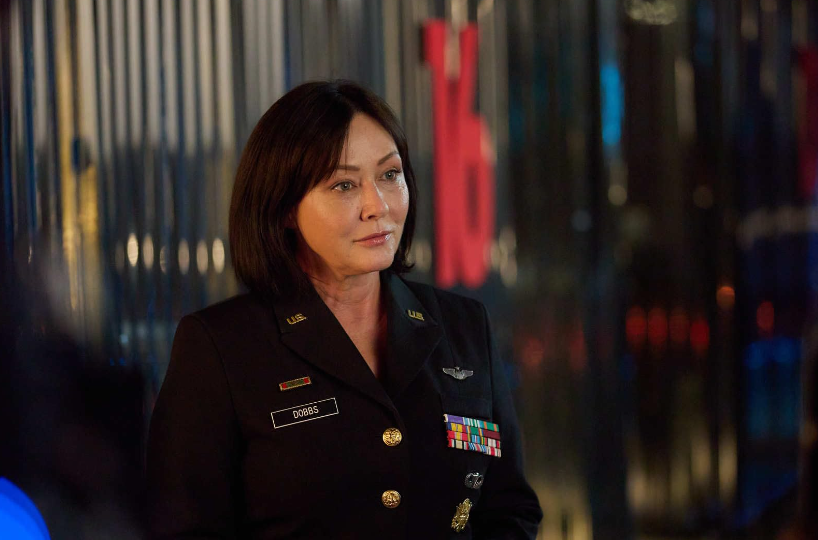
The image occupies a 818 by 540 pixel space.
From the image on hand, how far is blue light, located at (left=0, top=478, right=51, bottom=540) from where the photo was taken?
2615 mm

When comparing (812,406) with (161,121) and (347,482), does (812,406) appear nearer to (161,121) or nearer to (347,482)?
(347,482)

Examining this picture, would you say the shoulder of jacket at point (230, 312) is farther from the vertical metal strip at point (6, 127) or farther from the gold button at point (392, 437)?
the vertical metal strip at point (6, 127)

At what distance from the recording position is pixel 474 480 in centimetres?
189

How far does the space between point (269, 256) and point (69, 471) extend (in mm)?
1444

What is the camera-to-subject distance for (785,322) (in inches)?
137

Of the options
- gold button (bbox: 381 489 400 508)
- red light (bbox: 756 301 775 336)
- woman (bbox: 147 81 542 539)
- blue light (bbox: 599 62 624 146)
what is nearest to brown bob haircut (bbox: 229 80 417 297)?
woman (bbox: 147 81 542 539)

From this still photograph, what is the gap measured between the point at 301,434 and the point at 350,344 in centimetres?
22

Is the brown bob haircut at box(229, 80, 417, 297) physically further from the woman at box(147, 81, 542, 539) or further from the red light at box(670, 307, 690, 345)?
the red light at box(670, 307, 690, 345)

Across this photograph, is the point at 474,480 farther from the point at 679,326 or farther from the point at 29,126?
the point at 29,126

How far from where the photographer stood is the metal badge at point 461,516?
186 centimetres

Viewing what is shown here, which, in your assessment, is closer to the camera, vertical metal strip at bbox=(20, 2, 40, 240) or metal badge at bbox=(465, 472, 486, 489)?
metal badge at bbox=(465, 472, 486, 489)

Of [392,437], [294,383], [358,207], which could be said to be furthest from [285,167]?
[392,437]

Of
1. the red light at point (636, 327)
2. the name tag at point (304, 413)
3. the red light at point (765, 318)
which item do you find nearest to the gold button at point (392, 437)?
the name tag at point (304, 413)

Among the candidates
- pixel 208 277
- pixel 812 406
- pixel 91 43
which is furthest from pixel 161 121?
pixel 812 406
